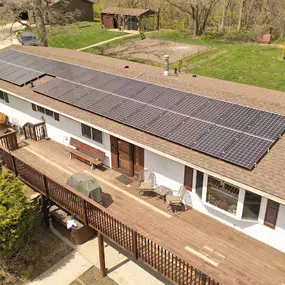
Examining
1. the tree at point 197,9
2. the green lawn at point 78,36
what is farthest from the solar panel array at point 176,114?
the tree at point 197,9

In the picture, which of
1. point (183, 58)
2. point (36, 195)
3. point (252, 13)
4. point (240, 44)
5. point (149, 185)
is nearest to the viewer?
point (149, 185)

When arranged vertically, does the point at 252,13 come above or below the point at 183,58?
above

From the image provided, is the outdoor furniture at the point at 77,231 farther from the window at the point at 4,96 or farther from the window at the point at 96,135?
the window at the point at 4,96

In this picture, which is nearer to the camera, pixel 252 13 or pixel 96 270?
pixel 96 270

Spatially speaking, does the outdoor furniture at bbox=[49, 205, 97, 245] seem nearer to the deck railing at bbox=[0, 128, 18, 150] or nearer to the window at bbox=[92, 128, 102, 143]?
the window at bbox=[92, 128, 102, 143]

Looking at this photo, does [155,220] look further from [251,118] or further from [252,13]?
[252,13]

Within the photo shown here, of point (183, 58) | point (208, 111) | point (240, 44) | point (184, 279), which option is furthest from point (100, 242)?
point (240, 44)
